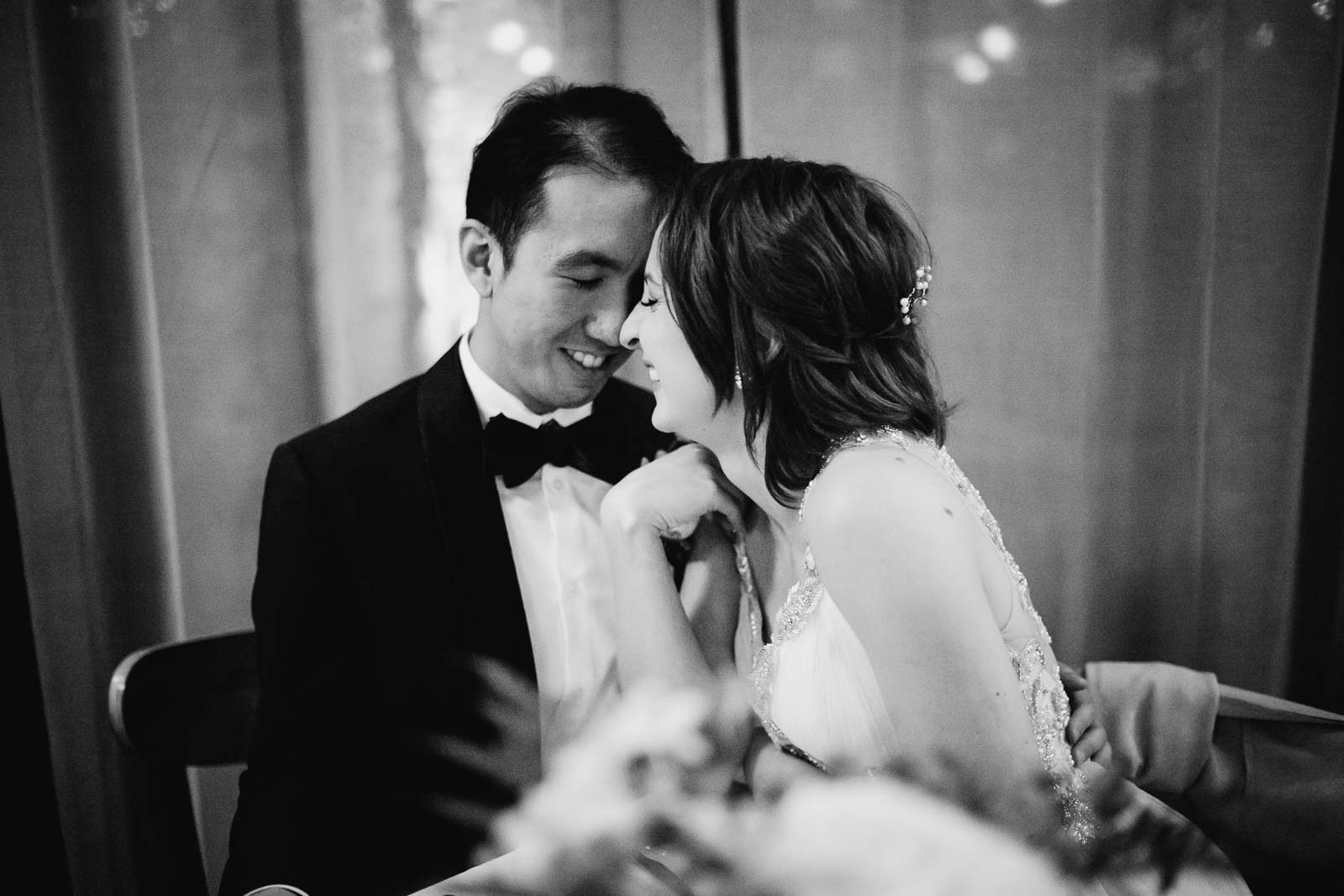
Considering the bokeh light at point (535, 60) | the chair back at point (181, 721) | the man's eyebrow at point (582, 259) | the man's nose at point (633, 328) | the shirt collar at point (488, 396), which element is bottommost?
the chair back at point (181, 721)

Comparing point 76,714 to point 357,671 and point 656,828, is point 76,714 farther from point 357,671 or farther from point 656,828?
point 656,828

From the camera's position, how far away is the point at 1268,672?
1960 millimetres

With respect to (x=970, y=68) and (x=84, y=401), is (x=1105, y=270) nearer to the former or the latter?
(x=970, y=68)

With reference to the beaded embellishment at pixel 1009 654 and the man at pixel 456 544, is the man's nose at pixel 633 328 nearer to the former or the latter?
the man at pixel 456 544

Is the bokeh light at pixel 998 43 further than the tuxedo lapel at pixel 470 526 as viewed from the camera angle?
Yes

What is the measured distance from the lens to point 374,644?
133cm

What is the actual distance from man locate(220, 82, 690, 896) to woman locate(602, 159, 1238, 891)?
5.0 inches

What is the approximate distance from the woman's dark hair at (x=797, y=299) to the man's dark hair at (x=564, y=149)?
176 millimetres

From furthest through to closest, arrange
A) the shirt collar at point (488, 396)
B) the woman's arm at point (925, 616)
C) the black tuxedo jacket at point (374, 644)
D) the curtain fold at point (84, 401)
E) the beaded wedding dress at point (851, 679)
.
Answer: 1. the curtain fold at point (84, 401)
2. the shirt collar at point (488, 396)
3. the black tuxedo jacket at point (374, 644)
4. the beaded wedding dress at point (851, 679)
5. the woman's arm at point (925, 616)

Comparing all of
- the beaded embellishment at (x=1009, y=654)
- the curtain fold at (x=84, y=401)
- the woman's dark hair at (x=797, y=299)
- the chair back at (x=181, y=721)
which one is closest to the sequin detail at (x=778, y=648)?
the beaded embellishment at (x=1009, y=654)

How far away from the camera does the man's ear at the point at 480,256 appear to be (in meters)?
1.46

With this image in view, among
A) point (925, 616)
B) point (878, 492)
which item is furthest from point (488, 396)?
point (925, 616)

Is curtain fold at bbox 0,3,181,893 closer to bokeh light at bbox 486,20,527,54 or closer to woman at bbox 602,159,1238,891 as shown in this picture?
bokeh light at bbox 486,20,527,54

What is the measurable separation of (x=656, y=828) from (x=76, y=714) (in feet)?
5.35
